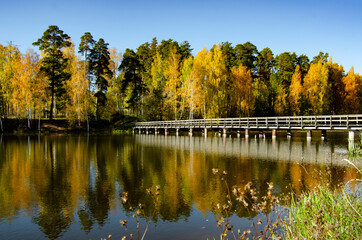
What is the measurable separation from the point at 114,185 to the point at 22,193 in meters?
3.16

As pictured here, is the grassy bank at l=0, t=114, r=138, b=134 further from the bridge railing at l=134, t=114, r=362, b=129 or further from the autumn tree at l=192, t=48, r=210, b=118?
the autumn tree at l=192, t=48, r=210, b=118

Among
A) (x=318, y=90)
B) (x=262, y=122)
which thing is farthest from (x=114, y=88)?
(x=318, y=90)

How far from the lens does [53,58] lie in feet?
150

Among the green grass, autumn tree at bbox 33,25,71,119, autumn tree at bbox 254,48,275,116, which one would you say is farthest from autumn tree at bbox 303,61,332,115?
the green grass

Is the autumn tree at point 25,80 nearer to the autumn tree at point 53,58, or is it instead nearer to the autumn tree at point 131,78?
the autumn tree at point 53,58

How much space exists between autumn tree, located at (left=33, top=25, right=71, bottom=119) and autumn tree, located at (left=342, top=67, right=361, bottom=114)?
168ft

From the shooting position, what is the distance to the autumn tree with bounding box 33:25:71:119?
4584cm

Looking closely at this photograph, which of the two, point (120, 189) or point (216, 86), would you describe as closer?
point (120, 189)

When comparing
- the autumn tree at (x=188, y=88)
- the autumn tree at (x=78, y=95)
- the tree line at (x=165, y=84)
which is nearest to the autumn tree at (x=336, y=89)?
the tree line at (x=165, y=84)

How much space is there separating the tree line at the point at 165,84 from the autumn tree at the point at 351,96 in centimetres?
17

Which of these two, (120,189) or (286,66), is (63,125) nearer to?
(120,189)

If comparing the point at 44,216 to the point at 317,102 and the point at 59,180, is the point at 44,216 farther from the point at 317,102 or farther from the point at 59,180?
the point at 317,102

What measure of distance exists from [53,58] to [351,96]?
5368cm

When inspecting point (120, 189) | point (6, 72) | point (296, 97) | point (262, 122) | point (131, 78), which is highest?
point (131, 78)
